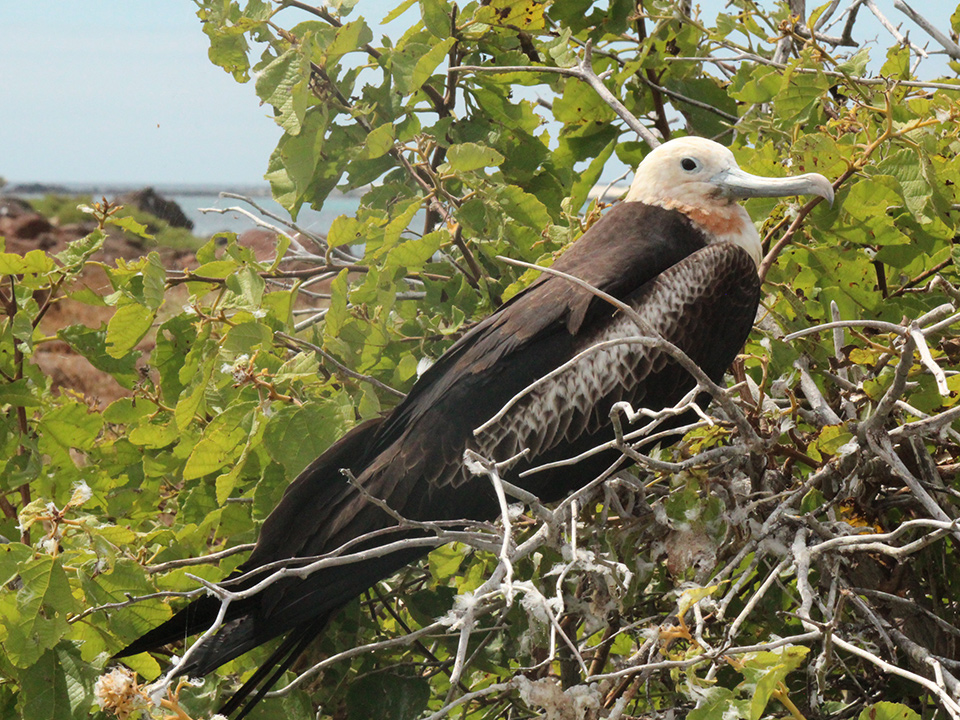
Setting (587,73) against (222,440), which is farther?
(587,73)

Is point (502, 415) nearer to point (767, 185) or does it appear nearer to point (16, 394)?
point (767, 185)

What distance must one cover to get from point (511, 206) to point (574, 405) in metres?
0.52

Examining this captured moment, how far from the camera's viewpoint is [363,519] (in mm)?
2211

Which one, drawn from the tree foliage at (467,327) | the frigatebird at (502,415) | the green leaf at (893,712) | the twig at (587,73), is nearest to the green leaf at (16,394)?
the tree foliage at (467,327)

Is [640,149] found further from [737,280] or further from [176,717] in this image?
[176,717]

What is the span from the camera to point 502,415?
2188 mm

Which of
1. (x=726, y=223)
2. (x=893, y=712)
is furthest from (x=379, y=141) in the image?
(x=893, y=712)

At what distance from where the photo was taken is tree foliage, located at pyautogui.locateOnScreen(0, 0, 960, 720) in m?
1.81

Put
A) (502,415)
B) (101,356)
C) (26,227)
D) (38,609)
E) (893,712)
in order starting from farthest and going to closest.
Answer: (26,227) → (101,356) → (502,415) → (38,609) → (893,712)

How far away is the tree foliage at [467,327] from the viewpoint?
71.3 inches

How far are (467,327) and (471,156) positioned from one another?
0.44 metres

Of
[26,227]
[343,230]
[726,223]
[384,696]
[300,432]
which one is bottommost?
[384,696]

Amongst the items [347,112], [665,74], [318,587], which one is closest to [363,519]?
[318,587]

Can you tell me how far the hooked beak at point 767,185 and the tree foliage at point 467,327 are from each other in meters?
0.04
